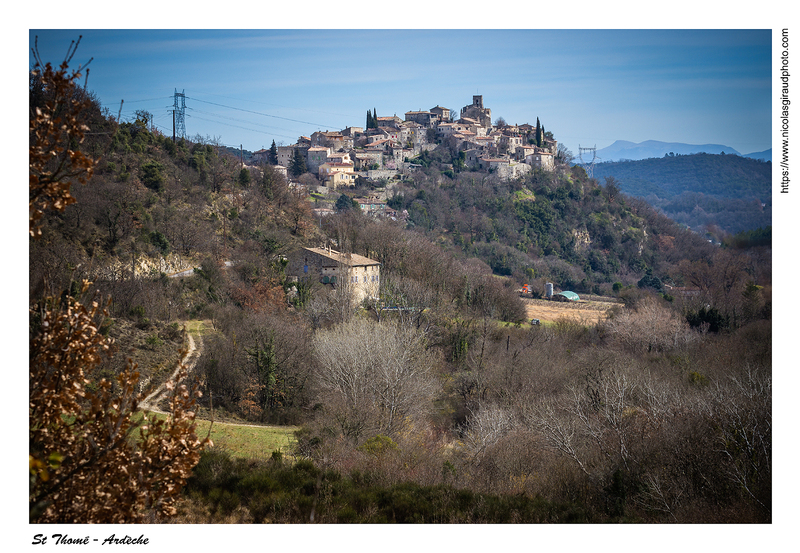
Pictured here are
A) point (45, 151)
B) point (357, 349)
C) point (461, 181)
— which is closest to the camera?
point (45, 151)

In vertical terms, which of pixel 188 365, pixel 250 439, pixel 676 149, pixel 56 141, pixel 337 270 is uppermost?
pixel 676 149

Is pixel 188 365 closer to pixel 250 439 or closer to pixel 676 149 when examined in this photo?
pixel 250 439

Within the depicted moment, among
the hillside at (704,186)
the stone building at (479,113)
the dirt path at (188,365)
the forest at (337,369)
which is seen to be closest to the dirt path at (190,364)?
the dirt path at (188,365)

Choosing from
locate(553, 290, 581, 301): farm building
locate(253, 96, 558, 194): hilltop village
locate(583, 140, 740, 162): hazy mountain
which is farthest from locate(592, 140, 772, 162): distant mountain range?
locate(253, 96, 558, 194): hilltop village

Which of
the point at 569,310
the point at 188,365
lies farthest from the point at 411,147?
the point at 188,365

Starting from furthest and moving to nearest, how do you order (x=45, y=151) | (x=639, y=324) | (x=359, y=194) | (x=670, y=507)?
(x=359, y=194)
(x=639, y=324)
(x=670, y=507)
(x=45, y=151)
